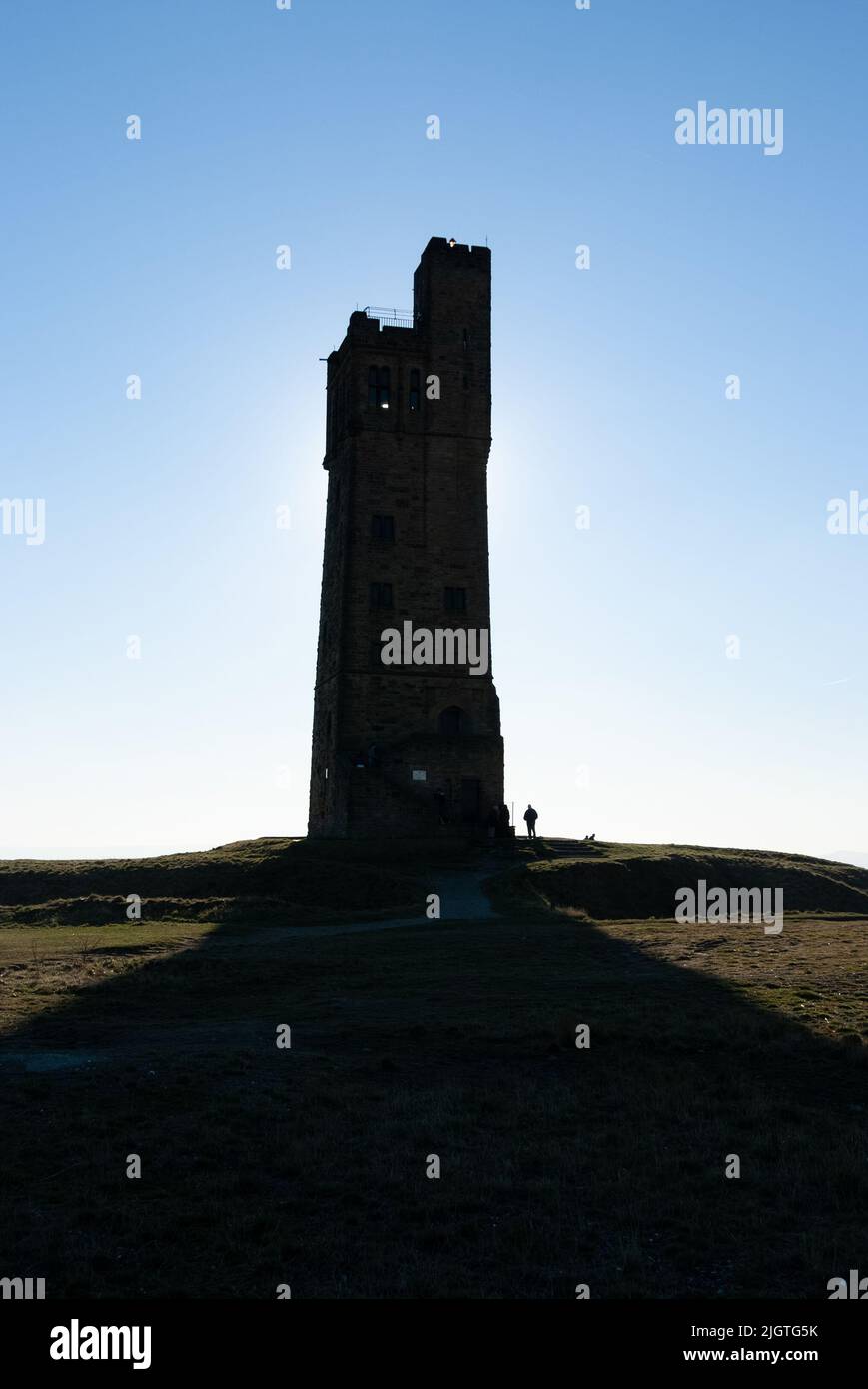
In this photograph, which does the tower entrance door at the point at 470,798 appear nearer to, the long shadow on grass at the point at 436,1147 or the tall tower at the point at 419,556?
the tall tower at the point at 419,556

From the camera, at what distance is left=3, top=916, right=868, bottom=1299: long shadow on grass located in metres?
10.2

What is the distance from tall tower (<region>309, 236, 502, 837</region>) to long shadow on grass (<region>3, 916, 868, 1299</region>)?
32.6 m

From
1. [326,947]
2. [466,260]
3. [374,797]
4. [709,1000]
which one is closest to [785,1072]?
[709,1000]

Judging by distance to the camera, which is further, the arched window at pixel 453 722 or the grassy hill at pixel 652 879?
the arched window at pixel 453 722

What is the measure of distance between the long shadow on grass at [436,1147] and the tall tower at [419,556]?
32.6m

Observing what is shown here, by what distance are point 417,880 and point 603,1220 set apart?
32132 mm

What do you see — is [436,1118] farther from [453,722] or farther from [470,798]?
[453,722]

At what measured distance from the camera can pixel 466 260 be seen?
5791cm

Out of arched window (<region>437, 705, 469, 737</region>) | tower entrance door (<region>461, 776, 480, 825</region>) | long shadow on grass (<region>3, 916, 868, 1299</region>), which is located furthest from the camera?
arched window (<region>437, 705, 469, 737</region>)

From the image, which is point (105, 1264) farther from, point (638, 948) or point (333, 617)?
point (333, 617)

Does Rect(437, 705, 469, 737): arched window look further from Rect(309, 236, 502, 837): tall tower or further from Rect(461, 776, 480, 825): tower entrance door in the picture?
Rect(461, 776, 480, 825): tower entrance door

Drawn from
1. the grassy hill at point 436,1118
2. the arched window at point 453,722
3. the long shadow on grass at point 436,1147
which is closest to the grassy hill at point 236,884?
the arched window at point 453,722

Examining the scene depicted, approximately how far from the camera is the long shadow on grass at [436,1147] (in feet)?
33.6

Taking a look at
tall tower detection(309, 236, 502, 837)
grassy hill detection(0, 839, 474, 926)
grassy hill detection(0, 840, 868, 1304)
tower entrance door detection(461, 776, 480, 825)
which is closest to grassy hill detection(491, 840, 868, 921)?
grassy hill detection(0, 839, 474, 926)
